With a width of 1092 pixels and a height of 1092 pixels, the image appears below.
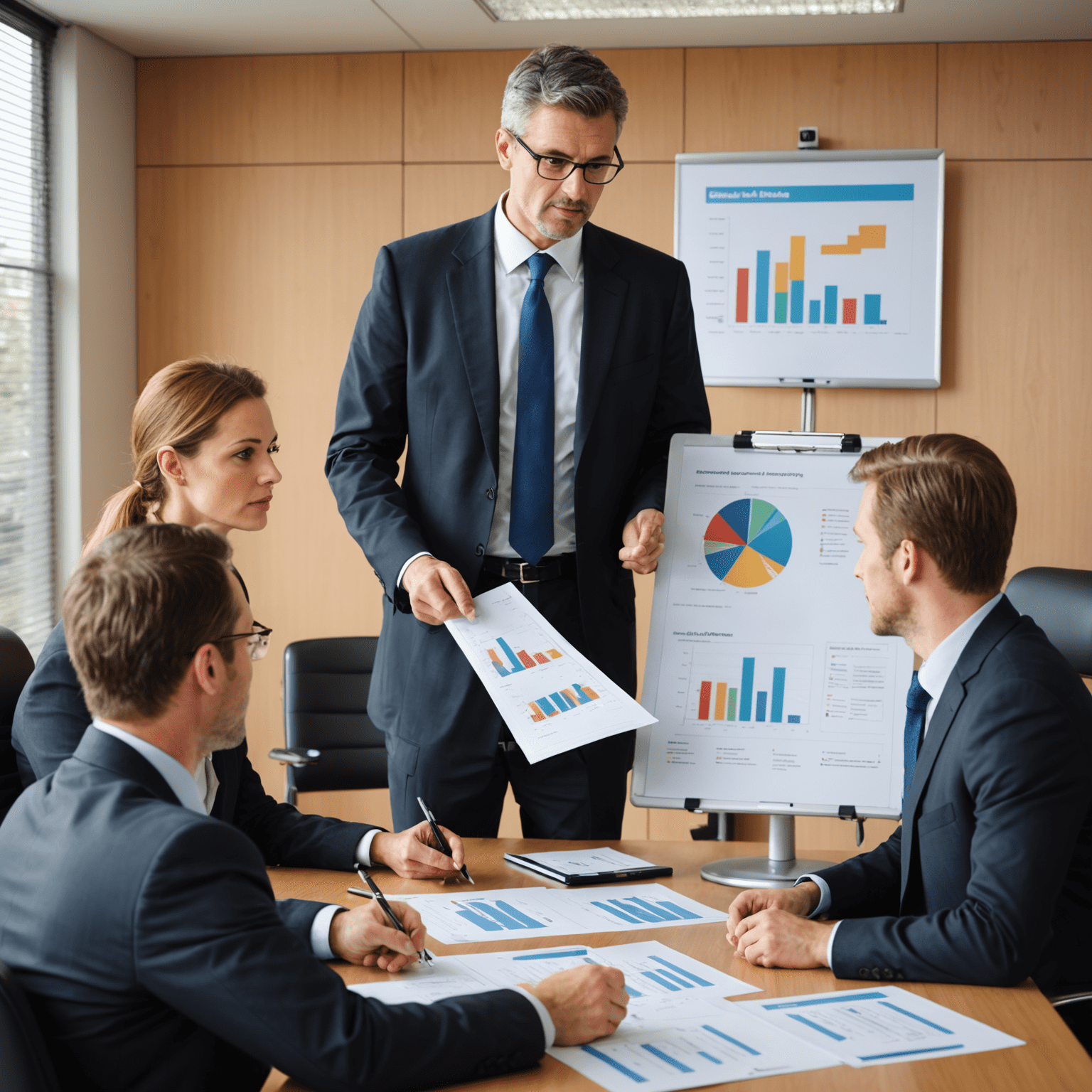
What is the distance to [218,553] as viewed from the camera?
1.21 m

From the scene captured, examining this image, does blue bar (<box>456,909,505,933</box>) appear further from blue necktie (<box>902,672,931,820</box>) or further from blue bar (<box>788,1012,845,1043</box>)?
blue necktie (<box>902,672,931,820</box>)

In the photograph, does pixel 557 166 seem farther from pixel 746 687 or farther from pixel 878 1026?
pixel 878 1026

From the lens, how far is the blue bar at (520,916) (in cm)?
156

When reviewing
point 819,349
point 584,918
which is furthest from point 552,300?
point 819,349

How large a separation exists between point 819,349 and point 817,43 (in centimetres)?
106

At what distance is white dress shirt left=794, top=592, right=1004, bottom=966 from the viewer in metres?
1.58

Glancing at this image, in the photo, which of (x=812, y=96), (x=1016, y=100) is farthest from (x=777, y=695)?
(x=1016, y=100)

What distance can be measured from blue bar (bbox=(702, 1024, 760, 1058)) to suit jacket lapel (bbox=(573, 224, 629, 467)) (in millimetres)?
1118

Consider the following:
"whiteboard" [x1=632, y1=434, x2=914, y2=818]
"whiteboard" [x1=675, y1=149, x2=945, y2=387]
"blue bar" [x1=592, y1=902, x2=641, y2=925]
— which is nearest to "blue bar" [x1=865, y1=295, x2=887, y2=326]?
"whiteboard" [x1=675, y1=149, x2=945, y2=387]

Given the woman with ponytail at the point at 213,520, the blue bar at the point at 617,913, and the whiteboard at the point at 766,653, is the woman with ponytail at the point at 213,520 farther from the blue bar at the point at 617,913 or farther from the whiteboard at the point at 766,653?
the whiteboard at the point at 766,653

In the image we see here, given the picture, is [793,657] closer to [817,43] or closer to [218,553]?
[218,553]

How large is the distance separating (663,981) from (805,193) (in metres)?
3.31

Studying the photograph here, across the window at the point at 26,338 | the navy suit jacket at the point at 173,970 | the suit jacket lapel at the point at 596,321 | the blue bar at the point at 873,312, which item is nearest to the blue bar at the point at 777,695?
the suit jacket lapel at the point at 596,321

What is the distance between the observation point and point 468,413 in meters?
2.15
